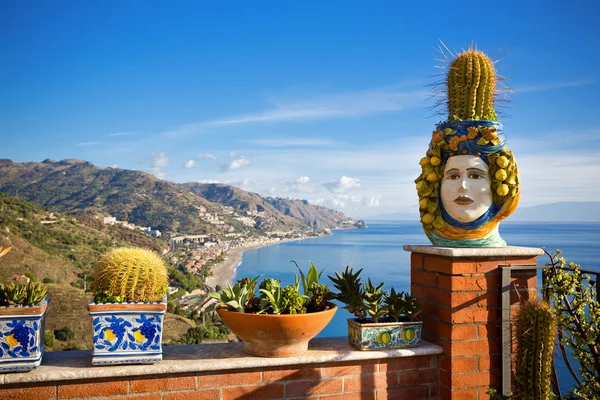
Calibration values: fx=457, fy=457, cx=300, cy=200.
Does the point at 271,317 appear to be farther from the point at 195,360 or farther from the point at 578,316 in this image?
the point at 578,316

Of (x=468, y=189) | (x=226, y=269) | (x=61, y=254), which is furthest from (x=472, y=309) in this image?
(x=226, y=269)

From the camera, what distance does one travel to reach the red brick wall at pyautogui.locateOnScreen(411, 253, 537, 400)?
9.01ft

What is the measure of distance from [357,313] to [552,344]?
1071 millimetres

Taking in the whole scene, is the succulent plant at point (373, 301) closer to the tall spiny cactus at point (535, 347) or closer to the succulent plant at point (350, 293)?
the succulent plant at point (350, 293)

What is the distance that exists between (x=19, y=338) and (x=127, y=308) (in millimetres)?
533

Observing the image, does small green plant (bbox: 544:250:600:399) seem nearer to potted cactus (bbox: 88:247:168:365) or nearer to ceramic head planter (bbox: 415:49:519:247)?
ceramic head planter (bbox: 415:49:519:247)

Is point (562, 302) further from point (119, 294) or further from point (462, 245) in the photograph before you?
point (119, 294)

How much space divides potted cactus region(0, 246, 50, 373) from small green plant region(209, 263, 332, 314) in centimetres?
88

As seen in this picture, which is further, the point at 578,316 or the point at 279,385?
the point at 578,316

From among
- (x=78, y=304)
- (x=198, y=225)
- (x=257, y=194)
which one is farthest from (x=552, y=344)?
(x=257, y=194)

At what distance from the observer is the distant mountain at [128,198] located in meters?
76.1

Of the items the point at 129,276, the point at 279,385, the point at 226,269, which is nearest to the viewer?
the point at 129,276

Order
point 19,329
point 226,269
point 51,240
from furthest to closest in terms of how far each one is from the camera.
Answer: point 226,269 → point 51,240 → point 19,329

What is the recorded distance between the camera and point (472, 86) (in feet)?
9.60
